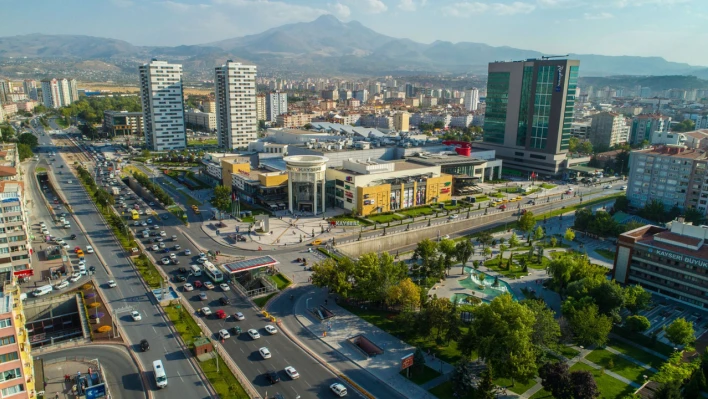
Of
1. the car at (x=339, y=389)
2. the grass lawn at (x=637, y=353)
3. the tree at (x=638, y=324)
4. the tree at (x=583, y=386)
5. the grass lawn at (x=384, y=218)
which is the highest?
the tree at (x=583, y=386)

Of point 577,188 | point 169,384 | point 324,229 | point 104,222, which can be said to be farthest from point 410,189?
point 169,384

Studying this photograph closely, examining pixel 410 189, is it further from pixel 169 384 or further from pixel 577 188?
pixel 169 384

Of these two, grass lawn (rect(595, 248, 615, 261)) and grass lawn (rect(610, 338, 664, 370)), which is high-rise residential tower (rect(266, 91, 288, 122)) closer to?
grass lawn (rect(595, 248, 615, 261))

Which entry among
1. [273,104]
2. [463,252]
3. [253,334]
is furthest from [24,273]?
[273,104]

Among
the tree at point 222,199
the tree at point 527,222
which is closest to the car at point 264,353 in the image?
the tree at point 222,199

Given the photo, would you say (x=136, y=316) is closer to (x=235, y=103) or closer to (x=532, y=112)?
(x=532, y=112)

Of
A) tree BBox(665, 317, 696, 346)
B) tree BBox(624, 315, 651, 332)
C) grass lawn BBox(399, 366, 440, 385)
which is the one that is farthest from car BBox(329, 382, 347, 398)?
tree BBox(665, 317, 696, 346)

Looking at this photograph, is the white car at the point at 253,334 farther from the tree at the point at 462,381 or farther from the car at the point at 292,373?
the tree at the point at 462,381
